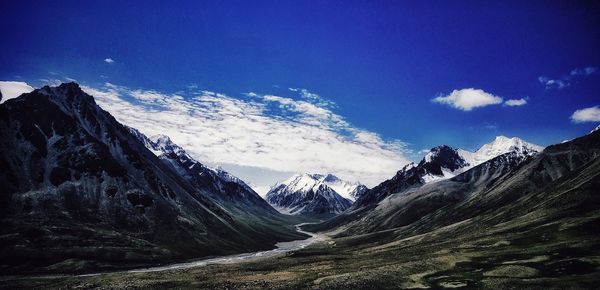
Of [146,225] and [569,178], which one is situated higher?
[569,178]

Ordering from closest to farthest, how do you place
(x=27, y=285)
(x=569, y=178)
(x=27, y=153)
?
1. (x=27, y=285)
2. (x=569, y=178)
3. (x=27, y=153)

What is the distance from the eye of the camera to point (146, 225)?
194500 millimetres

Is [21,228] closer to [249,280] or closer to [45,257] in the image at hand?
[45,257]

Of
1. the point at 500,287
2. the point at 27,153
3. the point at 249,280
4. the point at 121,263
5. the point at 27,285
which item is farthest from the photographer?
the point at 27,153

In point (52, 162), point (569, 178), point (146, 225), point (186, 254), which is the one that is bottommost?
point (186, 254)

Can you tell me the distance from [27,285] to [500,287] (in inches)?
3897

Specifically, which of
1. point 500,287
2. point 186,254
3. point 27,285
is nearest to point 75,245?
point 186,254

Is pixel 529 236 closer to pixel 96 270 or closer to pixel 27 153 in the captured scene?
pixel 96 270

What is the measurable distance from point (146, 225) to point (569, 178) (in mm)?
183660

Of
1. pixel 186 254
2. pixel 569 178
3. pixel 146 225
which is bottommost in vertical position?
pixel 186 254

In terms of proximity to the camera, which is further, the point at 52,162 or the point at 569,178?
the point at 52,162

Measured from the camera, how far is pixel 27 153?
19112 cm

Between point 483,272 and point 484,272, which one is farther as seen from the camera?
point 483,272

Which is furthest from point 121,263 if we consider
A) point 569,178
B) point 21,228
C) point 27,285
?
point 569,178
